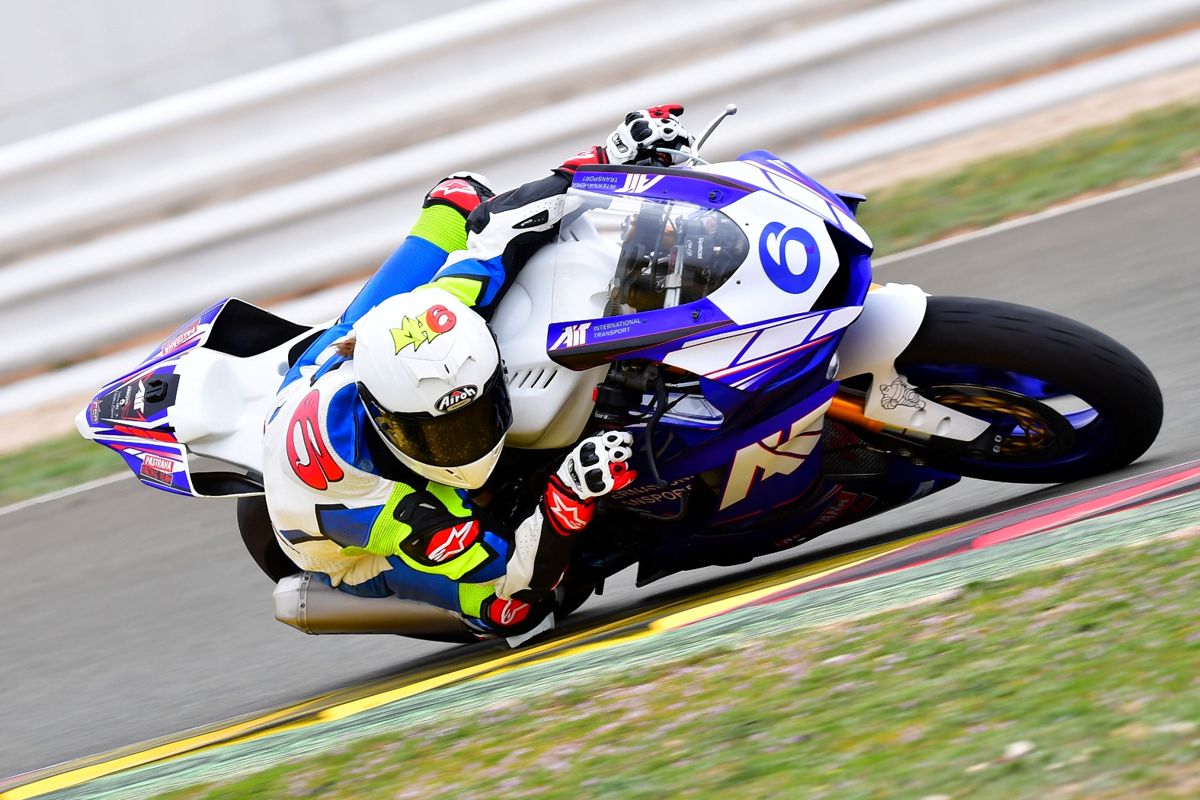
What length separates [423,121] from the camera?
7594mm

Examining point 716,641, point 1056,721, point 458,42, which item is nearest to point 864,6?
point 458,42

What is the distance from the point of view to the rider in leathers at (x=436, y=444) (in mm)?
3426

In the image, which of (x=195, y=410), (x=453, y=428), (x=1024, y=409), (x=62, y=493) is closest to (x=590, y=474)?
(x=453, y=428)

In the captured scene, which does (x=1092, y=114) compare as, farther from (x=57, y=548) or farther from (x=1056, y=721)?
(x=1056, y=721)

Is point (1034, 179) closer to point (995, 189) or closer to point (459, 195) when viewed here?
point (995, 189)

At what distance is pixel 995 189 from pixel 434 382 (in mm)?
4565

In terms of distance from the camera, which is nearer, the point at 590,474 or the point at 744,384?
the point at 744,384

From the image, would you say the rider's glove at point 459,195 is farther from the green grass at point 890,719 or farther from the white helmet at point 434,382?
the green grass at point 890,719

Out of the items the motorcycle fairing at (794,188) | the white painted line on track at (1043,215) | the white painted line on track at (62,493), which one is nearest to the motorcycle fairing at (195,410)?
the motorcycle fairing at (794,188)

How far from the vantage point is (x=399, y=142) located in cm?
763

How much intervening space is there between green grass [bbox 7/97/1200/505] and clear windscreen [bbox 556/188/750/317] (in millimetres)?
3589

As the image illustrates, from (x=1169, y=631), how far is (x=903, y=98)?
217 inches

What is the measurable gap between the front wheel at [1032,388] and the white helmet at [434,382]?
997 mm

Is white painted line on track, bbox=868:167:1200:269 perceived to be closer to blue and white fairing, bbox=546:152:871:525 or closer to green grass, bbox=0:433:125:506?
blue and white fairing, bbox=546:152:871:525
